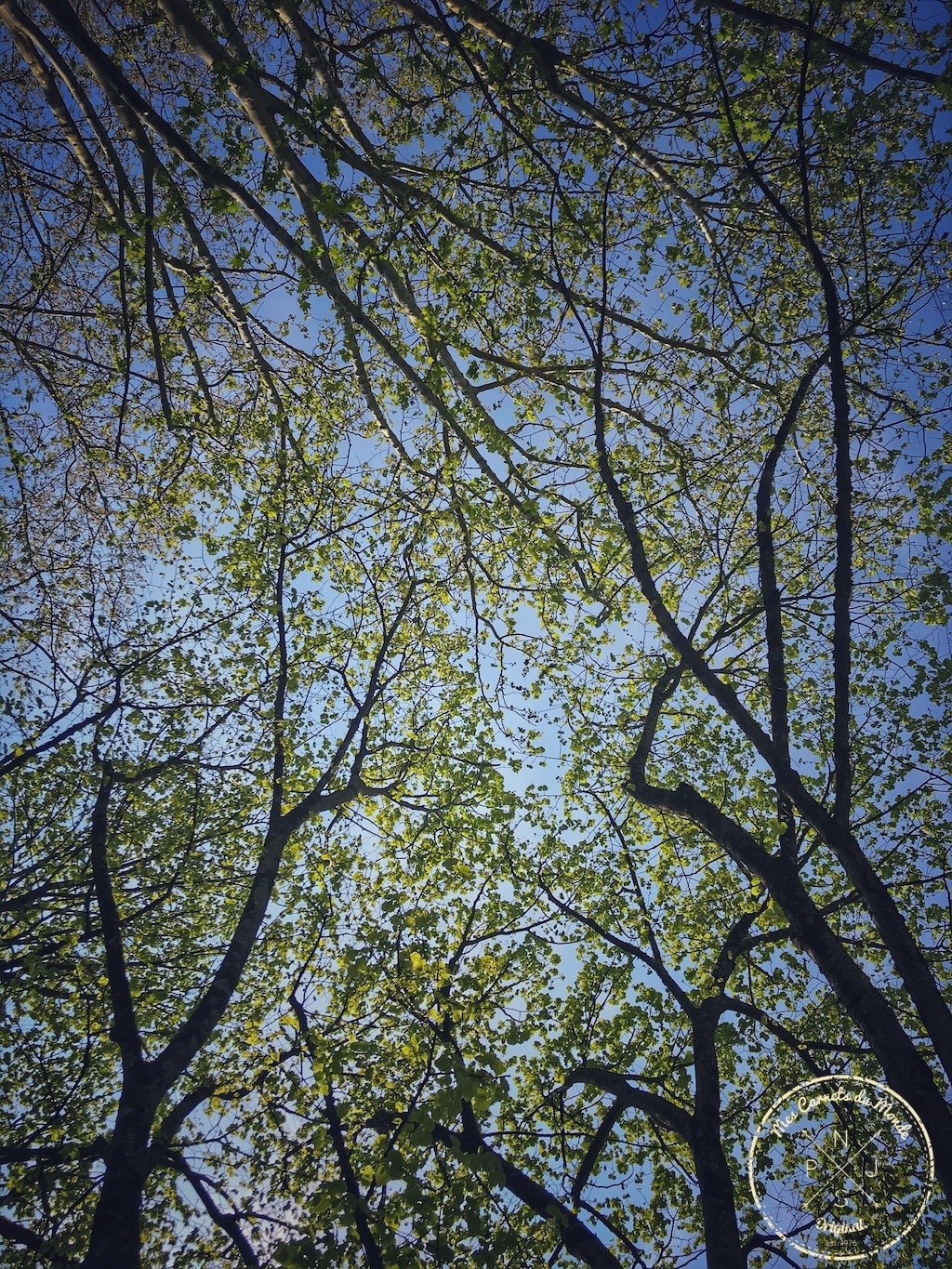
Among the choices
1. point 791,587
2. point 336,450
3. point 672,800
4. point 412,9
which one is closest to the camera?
point 412,9

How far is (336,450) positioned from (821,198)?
24.7 feet

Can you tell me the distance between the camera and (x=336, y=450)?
1026 cm

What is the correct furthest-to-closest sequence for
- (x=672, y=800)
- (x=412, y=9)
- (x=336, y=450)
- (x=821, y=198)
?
1. (x=336, y=450)
2. (x=821, y=198)
3. (x=672, y=800)
4. (x=412, y=9)

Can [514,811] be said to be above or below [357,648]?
below

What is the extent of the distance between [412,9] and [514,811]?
10.1 meters

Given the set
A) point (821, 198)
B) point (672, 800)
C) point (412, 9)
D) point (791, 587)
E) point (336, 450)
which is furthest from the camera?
point (336, 450)

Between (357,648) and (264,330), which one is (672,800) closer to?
(357,648)

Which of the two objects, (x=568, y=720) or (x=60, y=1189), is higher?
(x=568, y=720)

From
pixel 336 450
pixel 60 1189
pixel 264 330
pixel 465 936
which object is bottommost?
pixel 60 1189

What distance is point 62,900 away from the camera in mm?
8547

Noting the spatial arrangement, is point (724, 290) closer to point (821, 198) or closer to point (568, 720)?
point (821, 198)

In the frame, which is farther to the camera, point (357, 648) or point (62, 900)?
point (357, 648)

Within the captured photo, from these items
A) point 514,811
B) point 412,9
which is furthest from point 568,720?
point 412,9

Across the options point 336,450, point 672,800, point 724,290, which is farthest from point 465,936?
point 724,290
